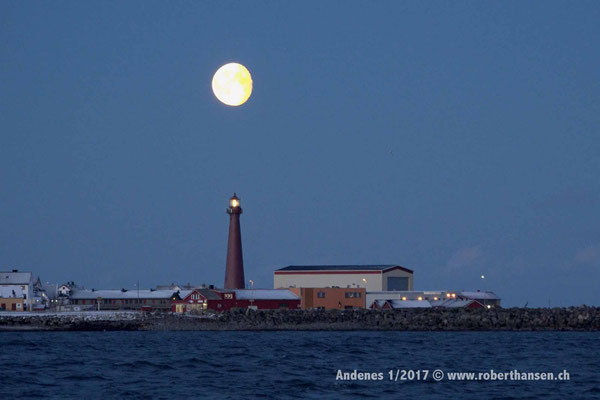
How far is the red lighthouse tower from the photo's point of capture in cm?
10638

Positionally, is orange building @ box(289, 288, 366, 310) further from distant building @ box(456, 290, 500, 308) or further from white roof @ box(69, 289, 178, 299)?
white roof @ box(69, 289, 178, 299)

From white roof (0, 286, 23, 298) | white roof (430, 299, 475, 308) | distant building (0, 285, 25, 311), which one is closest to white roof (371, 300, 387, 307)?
white roof (430, 299, 475, 308)

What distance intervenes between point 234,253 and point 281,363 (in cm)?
5832

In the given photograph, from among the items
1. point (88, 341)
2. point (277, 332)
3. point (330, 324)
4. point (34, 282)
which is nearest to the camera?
point (88, 341)

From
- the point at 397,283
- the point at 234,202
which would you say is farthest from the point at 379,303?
the point at 234,202

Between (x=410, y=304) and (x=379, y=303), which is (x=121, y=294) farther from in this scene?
(x=410, y=304)

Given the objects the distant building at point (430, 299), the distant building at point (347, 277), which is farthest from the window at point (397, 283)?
the distant building at point (430, 299)

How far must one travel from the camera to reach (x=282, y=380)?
40.7 meters

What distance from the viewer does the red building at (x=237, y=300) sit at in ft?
340

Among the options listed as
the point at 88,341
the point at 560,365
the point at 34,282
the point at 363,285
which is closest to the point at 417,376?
the point at 560,365

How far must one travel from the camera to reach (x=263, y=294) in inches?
4173

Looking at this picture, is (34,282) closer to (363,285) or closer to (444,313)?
(363,285)

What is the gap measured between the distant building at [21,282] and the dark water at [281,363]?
4303 centimetres

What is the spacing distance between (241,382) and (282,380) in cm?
179
